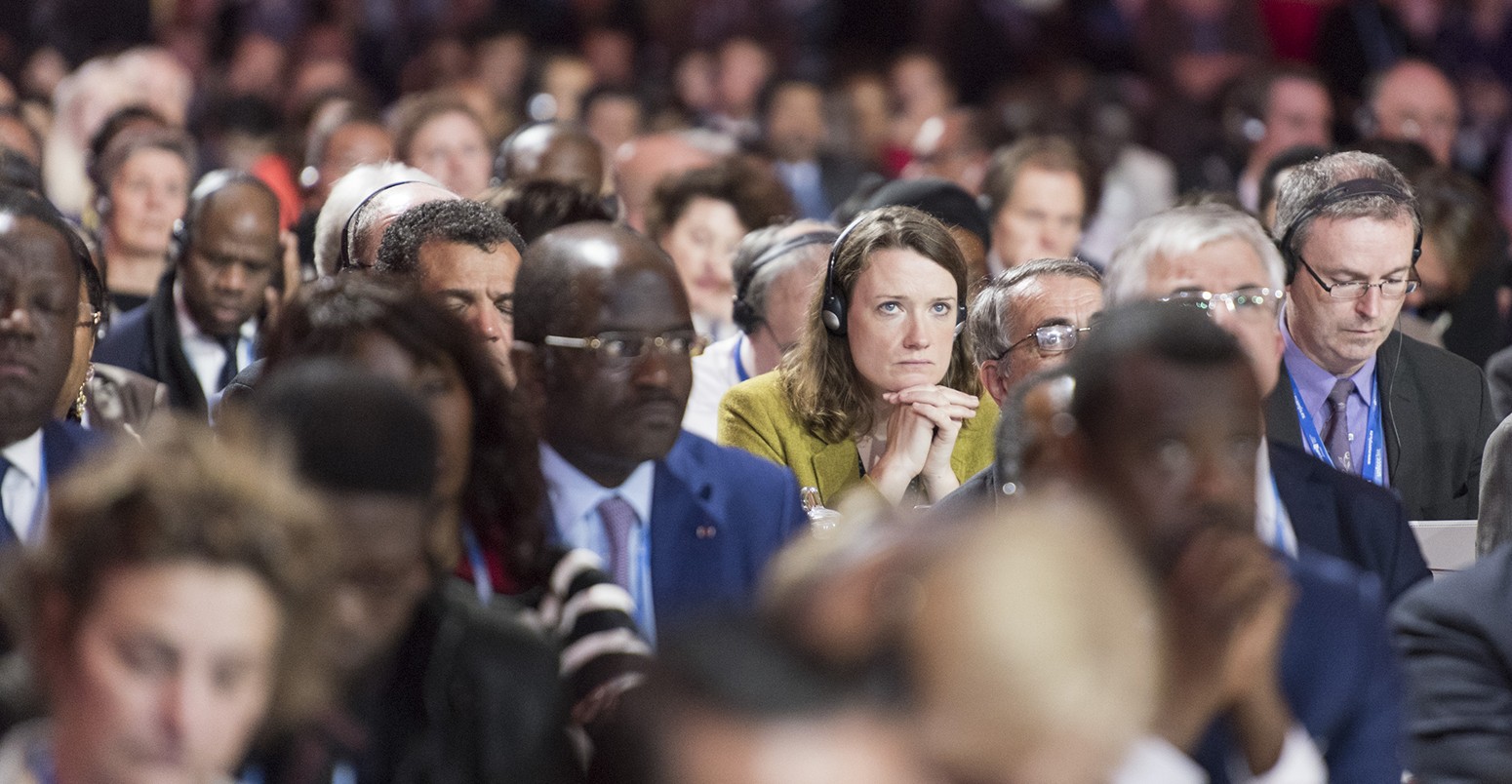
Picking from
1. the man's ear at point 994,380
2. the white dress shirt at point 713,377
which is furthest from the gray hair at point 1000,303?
the white dress shirt at point 713,377

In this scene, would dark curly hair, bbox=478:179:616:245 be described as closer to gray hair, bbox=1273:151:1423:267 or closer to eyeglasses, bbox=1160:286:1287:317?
gray hair, bbox=1273:151:1423:267

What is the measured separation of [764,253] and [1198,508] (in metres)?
3.00

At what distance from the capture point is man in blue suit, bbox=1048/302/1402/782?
7.18 ft

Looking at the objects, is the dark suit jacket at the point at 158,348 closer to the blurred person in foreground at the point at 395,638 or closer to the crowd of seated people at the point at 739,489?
the crowd of seated people at the point at 739,489

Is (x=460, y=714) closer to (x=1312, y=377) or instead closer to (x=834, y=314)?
(x=834, y=314)

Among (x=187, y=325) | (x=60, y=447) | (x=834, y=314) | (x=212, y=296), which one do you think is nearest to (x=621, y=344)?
(x=60, y=447)

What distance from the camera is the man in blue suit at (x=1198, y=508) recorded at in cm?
219

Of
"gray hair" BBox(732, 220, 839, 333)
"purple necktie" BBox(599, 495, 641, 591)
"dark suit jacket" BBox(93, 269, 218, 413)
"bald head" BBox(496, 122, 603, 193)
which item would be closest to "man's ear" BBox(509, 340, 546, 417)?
"purple necktie" BBox(599, 495, 641, 591)

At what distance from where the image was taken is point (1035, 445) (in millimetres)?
2492

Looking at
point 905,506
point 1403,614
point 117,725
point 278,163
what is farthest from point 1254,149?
point 117,725

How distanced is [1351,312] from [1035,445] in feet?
6.73

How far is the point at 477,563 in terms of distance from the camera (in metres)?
2.62

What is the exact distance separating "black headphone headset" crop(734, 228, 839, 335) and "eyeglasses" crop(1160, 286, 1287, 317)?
1737mm

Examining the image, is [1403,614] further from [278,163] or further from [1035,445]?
[278,163]
